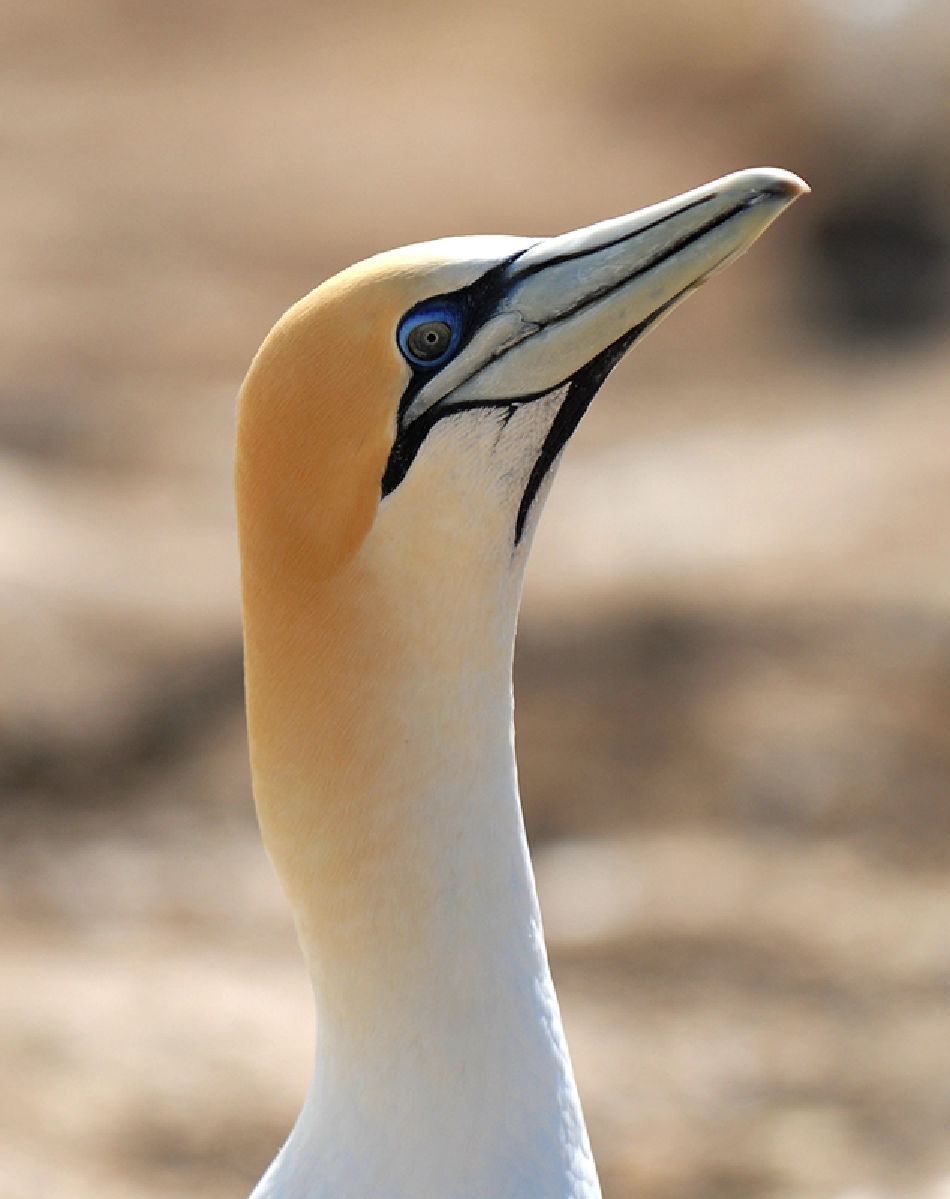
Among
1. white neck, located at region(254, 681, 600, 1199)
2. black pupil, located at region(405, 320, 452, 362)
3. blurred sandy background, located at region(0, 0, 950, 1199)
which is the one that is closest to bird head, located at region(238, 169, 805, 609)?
black pupil, located at region(405, 320, 452, 362)

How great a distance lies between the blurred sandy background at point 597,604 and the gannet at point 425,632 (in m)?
3.53

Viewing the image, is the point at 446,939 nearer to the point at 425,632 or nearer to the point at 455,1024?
the point at 455,1024

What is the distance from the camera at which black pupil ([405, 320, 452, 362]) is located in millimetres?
2762

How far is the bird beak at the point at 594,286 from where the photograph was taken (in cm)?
278

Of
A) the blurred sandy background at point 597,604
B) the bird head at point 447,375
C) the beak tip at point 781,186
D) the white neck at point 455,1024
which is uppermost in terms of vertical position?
the blurred sandy background at point 597,604

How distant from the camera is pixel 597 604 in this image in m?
9.74

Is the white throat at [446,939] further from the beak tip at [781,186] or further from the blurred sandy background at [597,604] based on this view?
the blurred sandy background at [597,604]

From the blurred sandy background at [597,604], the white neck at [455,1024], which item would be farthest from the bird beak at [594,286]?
the blurred sandy background at [597,604]

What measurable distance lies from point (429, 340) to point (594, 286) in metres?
0.27

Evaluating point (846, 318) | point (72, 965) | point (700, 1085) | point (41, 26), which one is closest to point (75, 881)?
point (72, 965)

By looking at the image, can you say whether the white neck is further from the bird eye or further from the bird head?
the bird eye

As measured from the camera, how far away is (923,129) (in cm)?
1488

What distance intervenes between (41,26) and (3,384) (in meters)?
8.40

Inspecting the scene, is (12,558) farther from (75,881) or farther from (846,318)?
(846,318)
